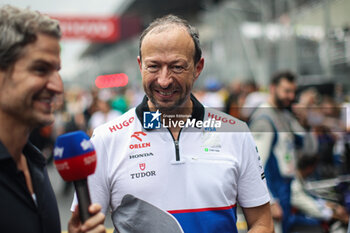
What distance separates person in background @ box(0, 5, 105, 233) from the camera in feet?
4.29

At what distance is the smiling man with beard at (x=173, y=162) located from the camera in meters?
1.83

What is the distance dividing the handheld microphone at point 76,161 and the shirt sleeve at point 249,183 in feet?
2.65

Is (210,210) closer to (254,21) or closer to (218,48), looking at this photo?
(254,21)

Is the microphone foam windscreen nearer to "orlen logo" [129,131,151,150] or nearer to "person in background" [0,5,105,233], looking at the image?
"person in background" [0,5,105,233]

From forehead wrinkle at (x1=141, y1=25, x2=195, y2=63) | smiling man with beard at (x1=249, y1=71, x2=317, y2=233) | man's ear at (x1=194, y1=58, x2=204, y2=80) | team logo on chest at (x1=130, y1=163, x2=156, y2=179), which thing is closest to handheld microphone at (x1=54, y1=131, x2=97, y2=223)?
team logo on chest at (x1=130, y1=163, x2=156, y2=179)

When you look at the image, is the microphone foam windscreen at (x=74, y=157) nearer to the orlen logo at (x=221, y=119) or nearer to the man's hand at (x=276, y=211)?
the orlen logo at (x=221, y=119)

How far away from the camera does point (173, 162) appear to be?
1874mm

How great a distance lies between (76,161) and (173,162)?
588mm

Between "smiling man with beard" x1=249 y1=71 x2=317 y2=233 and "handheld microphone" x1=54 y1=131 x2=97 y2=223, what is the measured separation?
2.64m

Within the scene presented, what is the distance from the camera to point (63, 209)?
6.71 meters

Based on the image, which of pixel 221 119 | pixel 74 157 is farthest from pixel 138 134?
pixel 74 157

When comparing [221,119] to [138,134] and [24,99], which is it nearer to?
[138,134]

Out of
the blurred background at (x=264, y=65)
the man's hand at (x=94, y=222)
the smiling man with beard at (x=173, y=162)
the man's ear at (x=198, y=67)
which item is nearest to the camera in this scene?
the man's hand at (x=94, y=222)

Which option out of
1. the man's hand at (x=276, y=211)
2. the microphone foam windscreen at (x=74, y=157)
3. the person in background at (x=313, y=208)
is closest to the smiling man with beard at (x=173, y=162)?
the microphone foam windscreen at (x=74, y=157)
